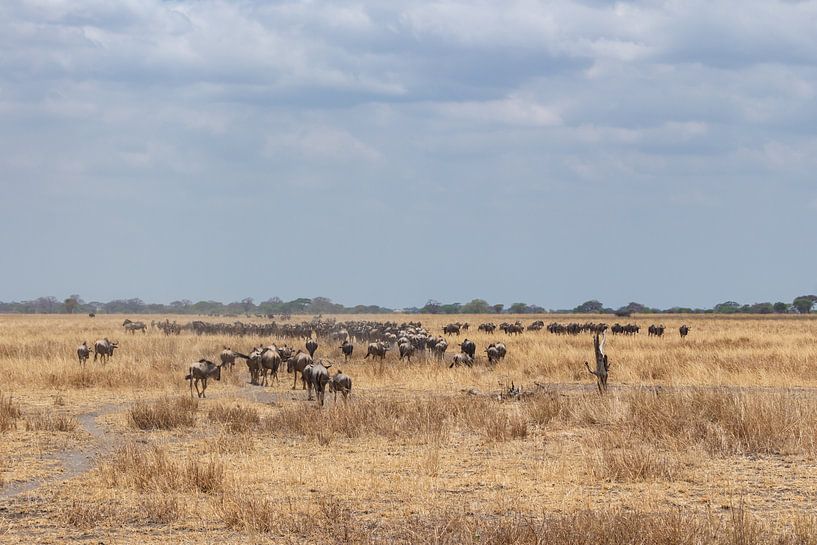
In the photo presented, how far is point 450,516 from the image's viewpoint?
920cm

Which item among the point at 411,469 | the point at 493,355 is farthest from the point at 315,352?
the point at 411,469

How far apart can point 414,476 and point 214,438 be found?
4.42m

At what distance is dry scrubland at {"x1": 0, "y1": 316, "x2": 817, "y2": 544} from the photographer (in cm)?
899

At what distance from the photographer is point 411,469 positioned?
481 inches

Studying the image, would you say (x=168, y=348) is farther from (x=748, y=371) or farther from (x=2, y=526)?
(x=2, y=526)

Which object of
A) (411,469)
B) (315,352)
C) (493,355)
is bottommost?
(411,469)

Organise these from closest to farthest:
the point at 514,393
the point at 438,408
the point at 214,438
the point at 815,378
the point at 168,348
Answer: the point at 214,438
the point at 438,408
the point at 514,393
the point at 815,378
the point at 168,348

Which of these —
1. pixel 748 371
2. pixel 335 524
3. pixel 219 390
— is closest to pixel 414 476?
pixel 335 524

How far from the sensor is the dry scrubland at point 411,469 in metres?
8.99

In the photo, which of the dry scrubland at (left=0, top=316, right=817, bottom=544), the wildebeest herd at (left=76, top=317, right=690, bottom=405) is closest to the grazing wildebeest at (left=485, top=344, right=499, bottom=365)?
the wildebeest herd at (left=76, top=317, right=690, bottom=405)

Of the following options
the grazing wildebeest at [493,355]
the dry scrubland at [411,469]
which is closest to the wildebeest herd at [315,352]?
the grazing wildebeest at [493,355]

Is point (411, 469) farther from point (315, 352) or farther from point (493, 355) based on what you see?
point (315, 352)

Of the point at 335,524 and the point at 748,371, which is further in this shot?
the point at 748,371

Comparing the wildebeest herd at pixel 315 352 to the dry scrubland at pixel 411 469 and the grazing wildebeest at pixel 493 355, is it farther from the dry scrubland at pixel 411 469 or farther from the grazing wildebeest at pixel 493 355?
the dry scrubland at pixel 411 469
